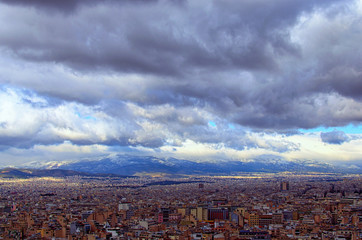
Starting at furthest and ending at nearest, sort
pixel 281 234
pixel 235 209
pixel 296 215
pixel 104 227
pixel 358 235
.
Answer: pixel 235 209
pixel 296 215
pixel 104 227
pixel 281 234
pixel 358 235

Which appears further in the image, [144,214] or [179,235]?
[144,214]

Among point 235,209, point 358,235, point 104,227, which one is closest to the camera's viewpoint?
point 358,235

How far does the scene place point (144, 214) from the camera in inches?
4306

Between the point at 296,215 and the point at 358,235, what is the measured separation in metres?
36.9

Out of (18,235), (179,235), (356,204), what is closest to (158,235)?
(179,235)

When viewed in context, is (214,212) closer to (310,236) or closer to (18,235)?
(310,236)

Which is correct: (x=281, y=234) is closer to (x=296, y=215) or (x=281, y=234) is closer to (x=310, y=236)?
(x=310, y=236)

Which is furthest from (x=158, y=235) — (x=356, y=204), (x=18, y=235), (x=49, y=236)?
(x=356, y=204)

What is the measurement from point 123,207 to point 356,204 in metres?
60.7

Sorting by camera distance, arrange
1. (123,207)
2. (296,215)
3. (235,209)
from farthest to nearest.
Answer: (123,207), (235,209), (296,215)

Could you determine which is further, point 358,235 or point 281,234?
point 281,234

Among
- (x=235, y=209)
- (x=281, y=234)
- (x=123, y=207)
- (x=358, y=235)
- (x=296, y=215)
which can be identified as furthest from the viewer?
(x=123, y=207)

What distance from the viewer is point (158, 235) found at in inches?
2854

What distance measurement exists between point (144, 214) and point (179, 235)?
38590 millimetres
